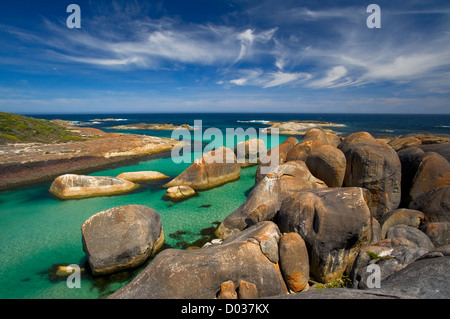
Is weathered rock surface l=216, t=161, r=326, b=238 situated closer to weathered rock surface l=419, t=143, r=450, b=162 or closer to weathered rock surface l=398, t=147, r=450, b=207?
weathered rock surface l=398, t=147, r=450, b=207

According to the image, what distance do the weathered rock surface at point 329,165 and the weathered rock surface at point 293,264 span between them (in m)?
6.61

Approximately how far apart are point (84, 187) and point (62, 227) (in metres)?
5.01

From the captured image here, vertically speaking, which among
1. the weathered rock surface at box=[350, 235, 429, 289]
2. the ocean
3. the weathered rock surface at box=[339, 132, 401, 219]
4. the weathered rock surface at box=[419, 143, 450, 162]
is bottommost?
the ocean

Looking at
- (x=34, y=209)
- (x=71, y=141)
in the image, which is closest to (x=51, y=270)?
(x=34, y=209)

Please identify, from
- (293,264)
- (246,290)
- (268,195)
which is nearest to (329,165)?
(268,195)

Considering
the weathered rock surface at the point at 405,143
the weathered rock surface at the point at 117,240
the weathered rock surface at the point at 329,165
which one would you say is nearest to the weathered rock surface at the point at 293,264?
the weathered rock surface at the point at 117,240

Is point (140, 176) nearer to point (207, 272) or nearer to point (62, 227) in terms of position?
point (62, 227)

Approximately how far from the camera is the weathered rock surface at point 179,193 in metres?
17.8

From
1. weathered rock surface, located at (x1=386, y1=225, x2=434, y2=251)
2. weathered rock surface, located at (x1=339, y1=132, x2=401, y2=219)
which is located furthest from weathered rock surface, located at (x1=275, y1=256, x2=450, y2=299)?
weathered rock surface, located at (x1=339, y1=132, x2=401, y2=219)

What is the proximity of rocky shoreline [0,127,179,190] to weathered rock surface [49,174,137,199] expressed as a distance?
18.0 ft

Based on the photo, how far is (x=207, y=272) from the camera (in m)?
6.35

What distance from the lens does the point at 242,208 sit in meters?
12.5

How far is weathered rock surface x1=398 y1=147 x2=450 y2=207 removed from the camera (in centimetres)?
1127
